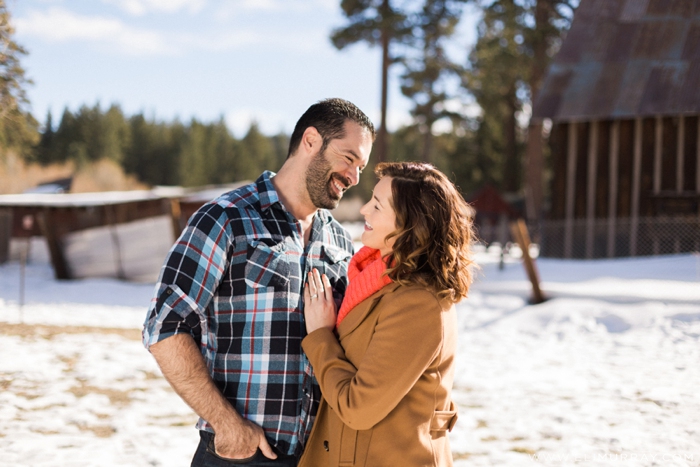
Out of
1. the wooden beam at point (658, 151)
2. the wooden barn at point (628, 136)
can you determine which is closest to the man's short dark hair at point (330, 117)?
the wooden barn at point (628, 136)

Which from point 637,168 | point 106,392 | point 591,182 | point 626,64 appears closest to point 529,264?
point 591,182

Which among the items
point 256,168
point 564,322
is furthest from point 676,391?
point 256,168

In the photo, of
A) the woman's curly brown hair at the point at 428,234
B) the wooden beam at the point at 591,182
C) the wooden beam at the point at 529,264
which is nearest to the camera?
the woman's curly brown hair at the point at 428,234

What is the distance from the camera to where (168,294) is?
2.07 m

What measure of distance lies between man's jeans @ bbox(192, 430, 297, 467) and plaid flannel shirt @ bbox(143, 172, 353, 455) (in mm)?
41

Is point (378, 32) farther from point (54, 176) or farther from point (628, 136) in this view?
point (54, 176)

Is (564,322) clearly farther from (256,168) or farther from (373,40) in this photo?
(256,168)

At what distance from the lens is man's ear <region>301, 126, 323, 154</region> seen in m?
2.51

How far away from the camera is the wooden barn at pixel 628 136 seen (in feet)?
46.5

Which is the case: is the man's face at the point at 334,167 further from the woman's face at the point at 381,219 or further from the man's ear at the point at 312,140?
the woman's face at the point at 381,219

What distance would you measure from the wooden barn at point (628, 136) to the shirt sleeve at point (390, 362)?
13.7 meters

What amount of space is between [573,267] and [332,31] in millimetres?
15293

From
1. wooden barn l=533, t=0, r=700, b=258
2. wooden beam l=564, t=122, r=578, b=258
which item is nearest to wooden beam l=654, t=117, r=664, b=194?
wooden barn l=533, t=0, r=700, b=258

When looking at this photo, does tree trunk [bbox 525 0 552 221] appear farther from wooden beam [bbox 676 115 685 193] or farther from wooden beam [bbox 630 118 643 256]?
wooden beam [bbox 676 115 685 193]
